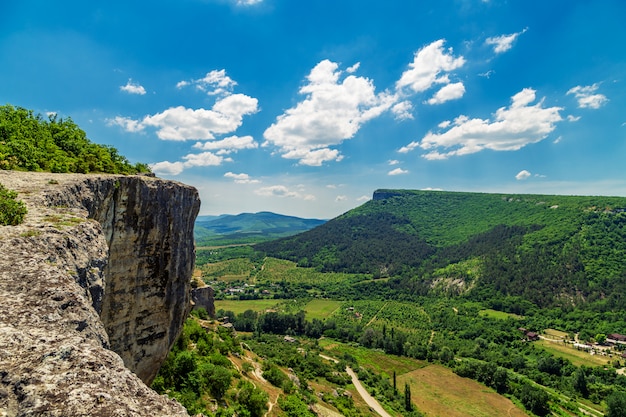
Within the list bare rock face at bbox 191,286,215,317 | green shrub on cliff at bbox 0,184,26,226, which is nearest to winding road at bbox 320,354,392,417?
bare rock face at bbox 191,286,215,317

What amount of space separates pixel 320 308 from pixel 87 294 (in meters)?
156

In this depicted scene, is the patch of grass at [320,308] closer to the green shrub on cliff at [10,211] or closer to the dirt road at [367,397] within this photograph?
the dirt road at [367,397]

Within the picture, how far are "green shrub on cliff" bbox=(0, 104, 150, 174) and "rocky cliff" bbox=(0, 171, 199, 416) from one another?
13.6ft

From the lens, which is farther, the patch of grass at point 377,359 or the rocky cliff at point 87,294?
the patch of grass at point 377,359

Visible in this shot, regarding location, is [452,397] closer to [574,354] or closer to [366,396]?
[366,396]

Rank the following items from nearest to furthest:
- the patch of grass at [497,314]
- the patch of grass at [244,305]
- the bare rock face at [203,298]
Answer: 1. the bare rock face at [203,298]
2. the patch of grass at [497,314]
3. the patch of grass at [244,305]

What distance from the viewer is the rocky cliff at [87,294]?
465 cm

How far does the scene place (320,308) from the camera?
158m

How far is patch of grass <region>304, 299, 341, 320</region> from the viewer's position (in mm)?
143837

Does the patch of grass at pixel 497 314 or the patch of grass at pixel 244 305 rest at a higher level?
the patch of grass at pixel 497 314

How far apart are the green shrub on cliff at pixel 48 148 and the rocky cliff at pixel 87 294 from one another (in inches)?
163

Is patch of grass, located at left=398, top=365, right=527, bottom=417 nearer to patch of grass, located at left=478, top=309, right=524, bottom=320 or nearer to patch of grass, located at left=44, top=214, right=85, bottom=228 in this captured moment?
patch of grass, located at left=478, top=309, right=524, bottom=320

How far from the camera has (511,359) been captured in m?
98.6

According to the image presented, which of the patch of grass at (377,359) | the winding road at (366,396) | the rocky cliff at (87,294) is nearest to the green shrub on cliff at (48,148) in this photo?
the rocky cliff at (87,294)
